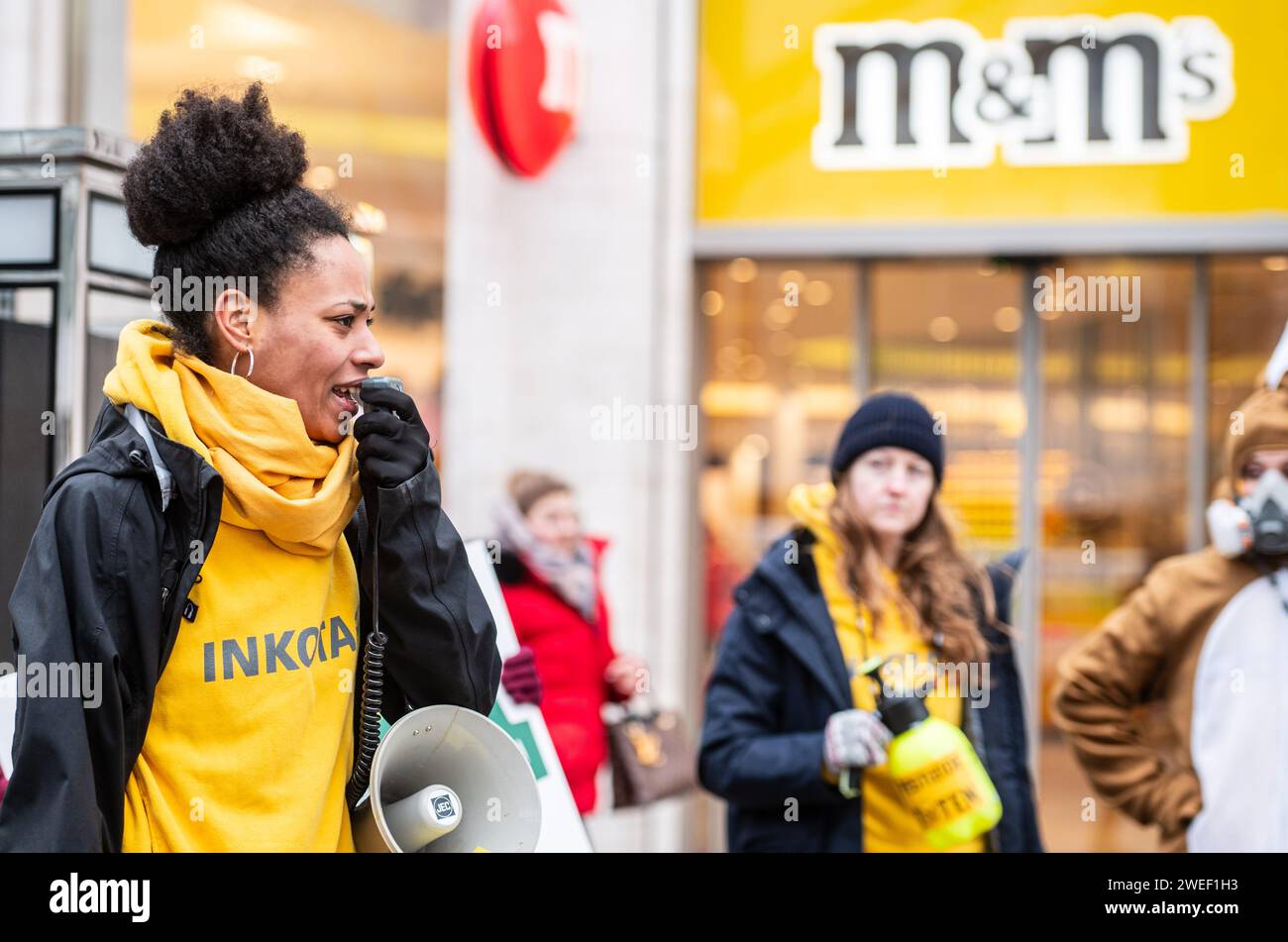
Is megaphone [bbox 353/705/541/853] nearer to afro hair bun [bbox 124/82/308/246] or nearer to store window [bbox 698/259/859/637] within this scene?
afro hair bun [bbox 124/82/308/246]

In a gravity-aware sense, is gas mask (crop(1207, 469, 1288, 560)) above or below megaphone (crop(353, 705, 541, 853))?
above

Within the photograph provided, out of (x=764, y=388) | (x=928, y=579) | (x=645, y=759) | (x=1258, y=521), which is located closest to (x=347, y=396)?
(x=928, y=579)

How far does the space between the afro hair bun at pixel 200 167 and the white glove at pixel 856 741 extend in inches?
75.8

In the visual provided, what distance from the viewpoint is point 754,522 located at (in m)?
7.38

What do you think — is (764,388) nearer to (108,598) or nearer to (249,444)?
(249,444)

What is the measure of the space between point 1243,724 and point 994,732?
72 centimetres

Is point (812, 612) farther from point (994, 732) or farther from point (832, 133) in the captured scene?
point (832, 133)

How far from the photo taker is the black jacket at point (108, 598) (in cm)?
185

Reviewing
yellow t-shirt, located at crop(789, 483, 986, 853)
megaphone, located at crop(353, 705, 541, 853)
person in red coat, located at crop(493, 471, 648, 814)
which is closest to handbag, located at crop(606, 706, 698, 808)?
person in red coat, located at crop(493, 471, 648, 814)

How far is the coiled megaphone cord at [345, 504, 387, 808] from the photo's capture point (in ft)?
7.09

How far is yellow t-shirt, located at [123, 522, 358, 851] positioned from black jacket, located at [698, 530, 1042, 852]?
1653 mm

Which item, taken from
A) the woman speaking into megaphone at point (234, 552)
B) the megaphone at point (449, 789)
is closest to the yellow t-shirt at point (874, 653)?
the megaphone at point (449, 789)

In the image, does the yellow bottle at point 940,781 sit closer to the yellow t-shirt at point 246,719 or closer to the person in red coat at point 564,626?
the yellow t-shirt at point 246,719

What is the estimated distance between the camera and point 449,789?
2252 mm
